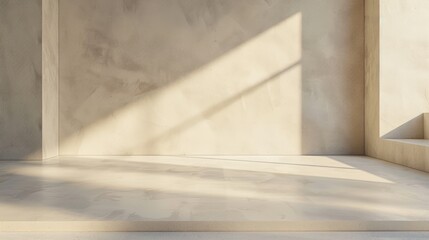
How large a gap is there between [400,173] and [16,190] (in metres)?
3.31

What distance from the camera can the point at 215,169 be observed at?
4.39 meters

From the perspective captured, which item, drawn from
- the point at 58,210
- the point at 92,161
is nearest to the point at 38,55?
the point at 92,161

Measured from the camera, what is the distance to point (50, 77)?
18.4 feet

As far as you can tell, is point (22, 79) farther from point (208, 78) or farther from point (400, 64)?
point (400, 64)

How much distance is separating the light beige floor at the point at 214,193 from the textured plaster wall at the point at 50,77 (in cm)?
68

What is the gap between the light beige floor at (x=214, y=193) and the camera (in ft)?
7.46

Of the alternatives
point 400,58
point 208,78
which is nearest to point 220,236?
point 208,78

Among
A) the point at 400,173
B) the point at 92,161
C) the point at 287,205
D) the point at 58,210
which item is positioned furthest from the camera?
the point at 92,161

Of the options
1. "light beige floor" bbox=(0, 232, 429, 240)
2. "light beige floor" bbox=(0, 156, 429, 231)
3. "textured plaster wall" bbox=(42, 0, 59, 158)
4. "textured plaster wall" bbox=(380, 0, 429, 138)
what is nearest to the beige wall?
"textured plaster wall" bbox=(380, 0, 429, 138)

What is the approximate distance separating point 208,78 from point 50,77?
2.04 meters

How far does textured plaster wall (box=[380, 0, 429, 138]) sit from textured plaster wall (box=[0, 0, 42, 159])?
13.9 ft

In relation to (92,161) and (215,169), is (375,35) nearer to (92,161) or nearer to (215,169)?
(215,169)

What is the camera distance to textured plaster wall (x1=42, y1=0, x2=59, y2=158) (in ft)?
17.8

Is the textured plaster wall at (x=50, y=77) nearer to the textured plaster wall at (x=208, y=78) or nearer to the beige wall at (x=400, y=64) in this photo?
the textured plaster wall at (x=208, y=78)
